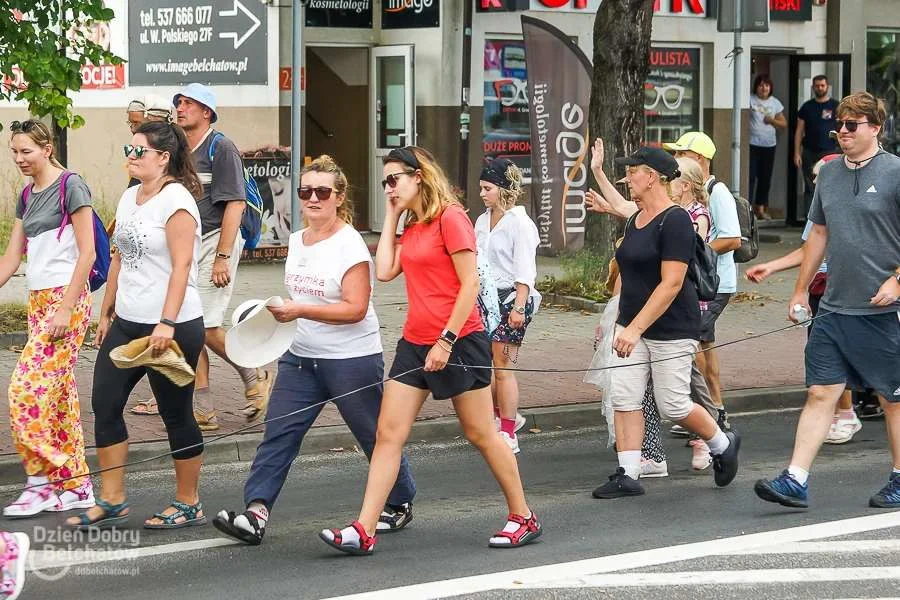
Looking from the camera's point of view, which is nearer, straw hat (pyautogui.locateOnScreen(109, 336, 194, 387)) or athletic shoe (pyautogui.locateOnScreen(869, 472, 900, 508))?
straw hat (pyautogui.locateOnScreen(109, 336, 194, 387))

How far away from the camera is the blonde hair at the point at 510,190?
27.9 feet

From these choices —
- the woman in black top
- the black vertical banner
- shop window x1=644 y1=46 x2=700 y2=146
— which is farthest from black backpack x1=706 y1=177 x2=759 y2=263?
shop window x1=644 y1=46 x2=700 y2=146

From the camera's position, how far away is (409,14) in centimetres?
1709

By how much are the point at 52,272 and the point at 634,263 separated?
2752 mm

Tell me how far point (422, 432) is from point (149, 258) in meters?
2.83

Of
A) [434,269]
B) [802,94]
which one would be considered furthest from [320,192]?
[802,94]

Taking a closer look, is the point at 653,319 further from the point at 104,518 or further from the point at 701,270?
the point at 104,518

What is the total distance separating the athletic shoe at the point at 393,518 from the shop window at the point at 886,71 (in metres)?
16.1

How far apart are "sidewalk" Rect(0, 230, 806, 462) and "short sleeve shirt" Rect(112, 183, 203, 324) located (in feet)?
5.78

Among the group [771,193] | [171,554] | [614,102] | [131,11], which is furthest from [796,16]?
[171,554]

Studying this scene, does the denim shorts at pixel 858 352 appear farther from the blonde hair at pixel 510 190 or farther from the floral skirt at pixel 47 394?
the floral skirt at pixel 47 394

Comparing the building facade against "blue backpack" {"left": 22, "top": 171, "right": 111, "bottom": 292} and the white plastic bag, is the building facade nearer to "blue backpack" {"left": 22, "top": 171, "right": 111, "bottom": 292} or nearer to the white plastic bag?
the white plastic bag

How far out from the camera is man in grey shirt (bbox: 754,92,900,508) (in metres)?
7.09

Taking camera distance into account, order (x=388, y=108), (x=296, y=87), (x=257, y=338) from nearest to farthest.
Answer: (x=257, y=338) < (x=296, y=87) < (x=388, y=108)
